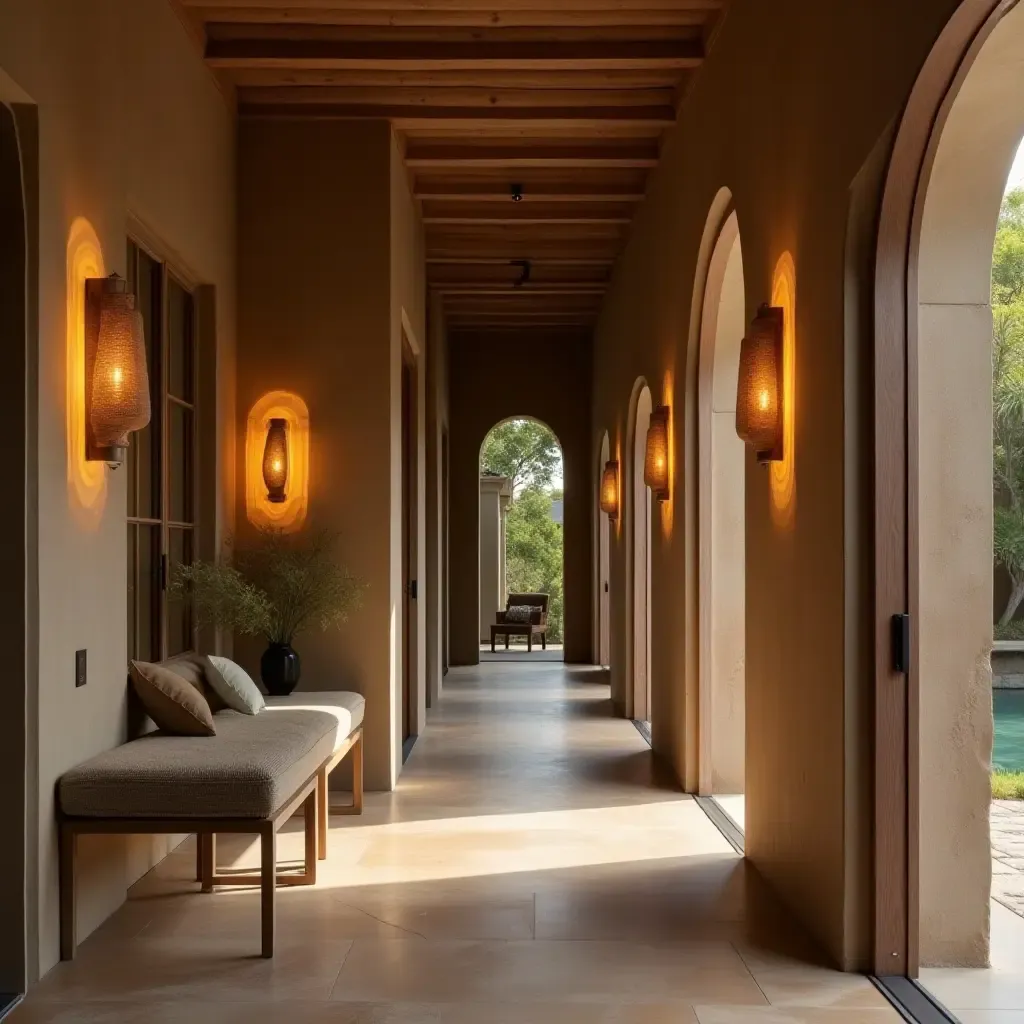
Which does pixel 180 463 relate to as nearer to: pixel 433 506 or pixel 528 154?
pixel 528 154

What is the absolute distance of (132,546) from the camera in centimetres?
494

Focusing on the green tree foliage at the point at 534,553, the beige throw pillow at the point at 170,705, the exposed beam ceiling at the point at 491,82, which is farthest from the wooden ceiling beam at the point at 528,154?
the green tree foliage at the point at 534,553

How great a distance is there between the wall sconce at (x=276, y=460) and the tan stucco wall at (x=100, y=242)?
1164mm

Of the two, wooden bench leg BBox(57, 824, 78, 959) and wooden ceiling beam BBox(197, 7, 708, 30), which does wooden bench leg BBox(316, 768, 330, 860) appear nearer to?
wooden bench leg BBox(57, 824, 78, 959)

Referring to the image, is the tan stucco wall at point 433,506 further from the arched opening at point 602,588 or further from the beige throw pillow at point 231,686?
the beige throw pillow at point 231,686

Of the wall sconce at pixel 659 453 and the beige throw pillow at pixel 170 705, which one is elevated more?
the wall sconce at pixel 659 453

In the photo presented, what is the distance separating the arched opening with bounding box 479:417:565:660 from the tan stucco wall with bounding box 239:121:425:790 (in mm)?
8285

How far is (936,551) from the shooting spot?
371 centimetres

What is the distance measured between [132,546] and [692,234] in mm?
3165

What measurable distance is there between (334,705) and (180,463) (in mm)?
1310

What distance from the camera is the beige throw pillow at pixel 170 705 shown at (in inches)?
176

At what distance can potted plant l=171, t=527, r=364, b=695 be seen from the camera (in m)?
5.64

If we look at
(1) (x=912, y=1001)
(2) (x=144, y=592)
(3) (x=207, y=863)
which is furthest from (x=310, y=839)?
(1) (x=912, y=1001)

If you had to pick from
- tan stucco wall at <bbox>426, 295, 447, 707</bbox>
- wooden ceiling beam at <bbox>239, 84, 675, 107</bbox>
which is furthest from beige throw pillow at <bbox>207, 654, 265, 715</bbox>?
tan stucco wall at <bbox>426, 295, 447, 707</bbox>
